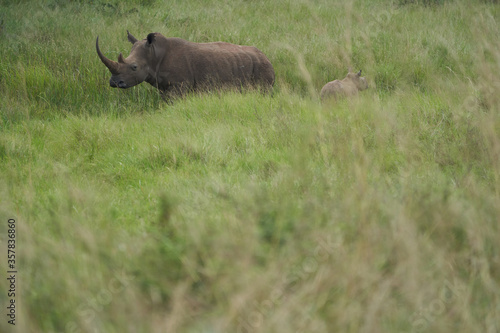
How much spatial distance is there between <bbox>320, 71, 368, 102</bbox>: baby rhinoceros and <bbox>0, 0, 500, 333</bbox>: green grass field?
59 centimetres

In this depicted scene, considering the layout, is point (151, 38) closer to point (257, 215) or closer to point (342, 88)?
point (342, 88)

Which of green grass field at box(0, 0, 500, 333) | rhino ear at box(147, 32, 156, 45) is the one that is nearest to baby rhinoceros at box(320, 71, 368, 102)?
green grass field at box(0, 0, 500, 333)

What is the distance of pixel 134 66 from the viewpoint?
19.0ft

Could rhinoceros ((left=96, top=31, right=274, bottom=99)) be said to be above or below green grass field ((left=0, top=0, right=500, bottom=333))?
below

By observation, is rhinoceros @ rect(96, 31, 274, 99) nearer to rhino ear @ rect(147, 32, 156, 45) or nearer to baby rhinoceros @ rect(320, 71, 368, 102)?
rhino ear @ rect(147, 32, 156, 45)

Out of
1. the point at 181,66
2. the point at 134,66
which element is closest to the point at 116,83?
the point at 134,66

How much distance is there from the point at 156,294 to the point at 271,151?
7.55 feet

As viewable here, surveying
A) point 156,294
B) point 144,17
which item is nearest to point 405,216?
point 156,294

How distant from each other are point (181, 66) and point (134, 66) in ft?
2.01

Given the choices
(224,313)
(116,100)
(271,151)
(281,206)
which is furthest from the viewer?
(116,100)

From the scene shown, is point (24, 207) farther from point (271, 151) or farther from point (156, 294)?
point (271, 151)

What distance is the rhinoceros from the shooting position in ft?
19.2

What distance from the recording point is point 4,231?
226 cm

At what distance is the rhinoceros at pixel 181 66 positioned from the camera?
→ 5840mm
